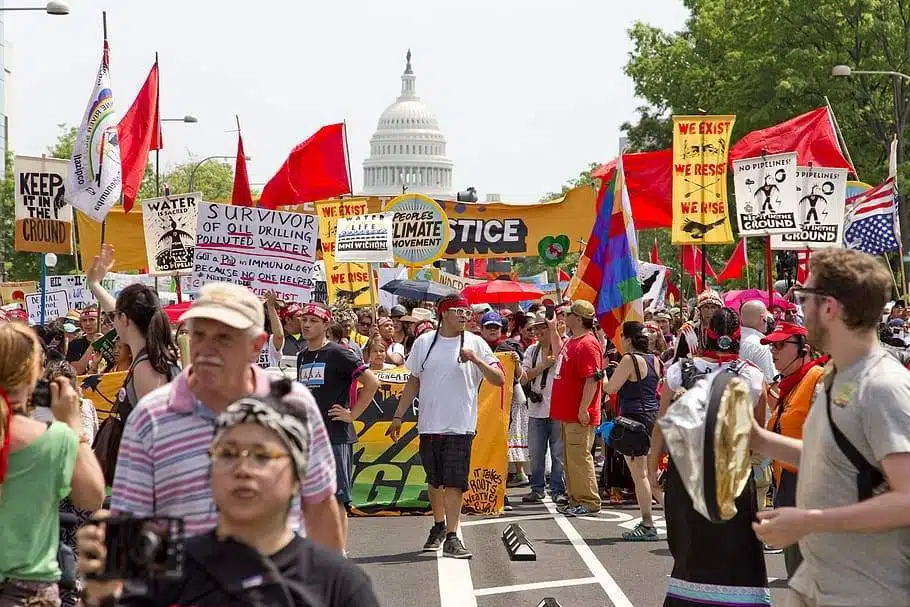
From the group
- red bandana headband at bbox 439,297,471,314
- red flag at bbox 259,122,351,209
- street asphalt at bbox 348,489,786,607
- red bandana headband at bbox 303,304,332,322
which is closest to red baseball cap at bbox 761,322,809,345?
street asphalt at bbox 348,489,786,607

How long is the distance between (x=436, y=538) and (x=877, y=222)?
13.1 m

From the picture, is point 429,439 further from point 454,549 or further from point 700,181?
point 700,181

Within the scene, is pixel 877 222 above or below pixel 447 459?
above

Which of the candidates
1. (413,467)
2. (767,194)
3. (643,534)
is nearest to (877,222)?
(767,194)

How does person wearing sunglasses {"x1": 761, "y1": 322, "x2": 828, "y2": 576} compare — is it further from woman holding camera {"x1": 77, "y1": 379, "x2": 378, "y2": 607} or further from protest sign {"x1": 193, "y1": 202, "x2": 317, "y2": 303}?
protest sign {"x1": 193, "y1": 202, "x2": 317, "y2": 303}

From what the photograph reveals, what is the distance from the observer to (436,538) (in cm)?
1134

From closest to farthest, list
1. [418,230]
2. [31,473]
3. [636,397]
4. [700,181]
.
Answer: [31,473] < [636,397] < [700,181] < [418,230]

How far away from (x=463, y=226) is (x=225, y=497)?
26176 millimetres

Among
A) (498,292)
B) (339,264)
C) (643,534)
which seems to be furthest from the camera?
(498,292)

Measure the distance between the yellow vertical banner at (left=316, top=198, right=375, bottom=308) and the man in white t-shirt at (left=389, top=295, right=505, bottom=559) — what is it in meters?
14.4

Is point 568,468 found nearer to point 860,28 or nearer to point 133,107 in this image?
point 133,107

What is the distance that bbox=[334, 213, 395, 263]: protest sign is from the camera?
23812 millimetres

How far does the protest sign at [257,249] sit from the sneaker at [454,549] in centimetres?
448

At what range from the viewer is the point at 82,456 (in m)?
4.84
